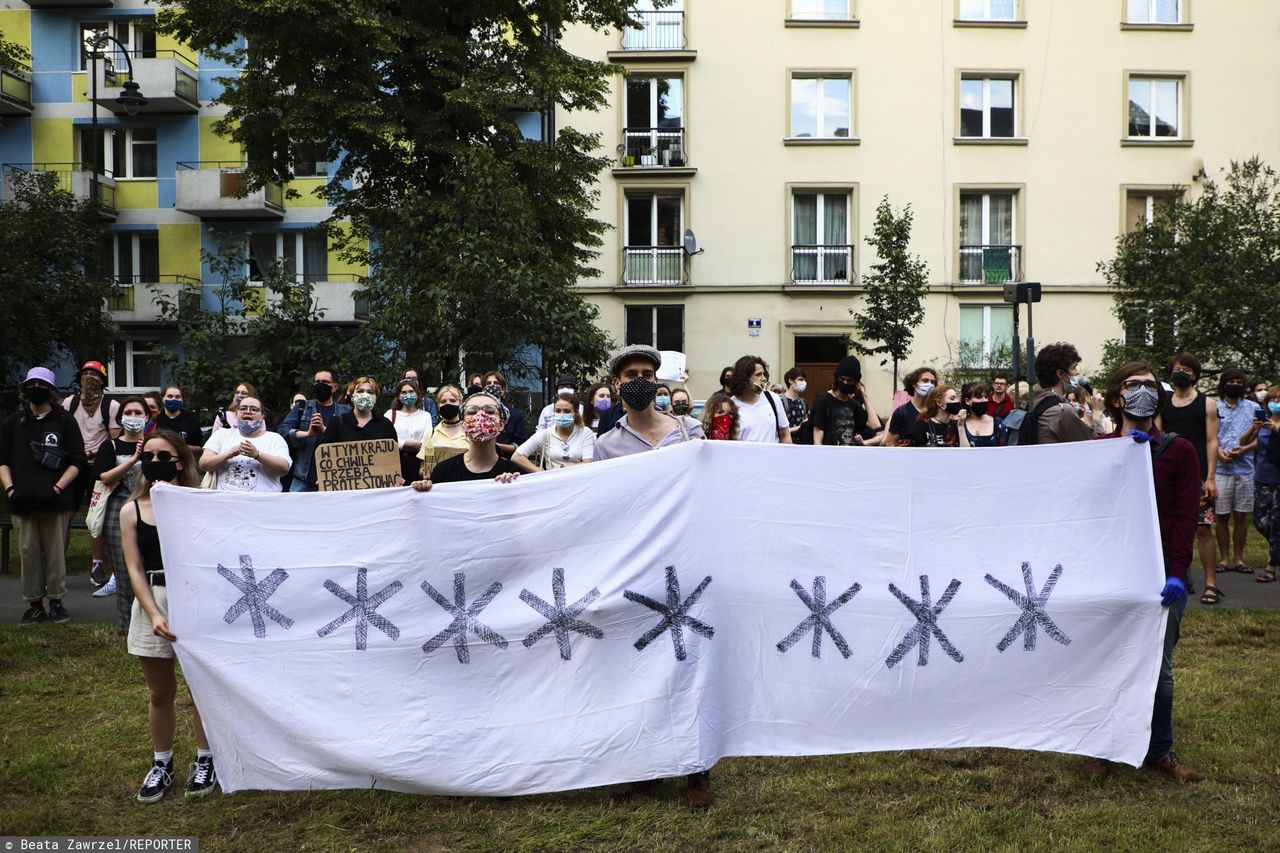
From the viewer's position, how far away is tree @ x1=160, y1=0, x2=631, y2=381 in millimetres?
16547

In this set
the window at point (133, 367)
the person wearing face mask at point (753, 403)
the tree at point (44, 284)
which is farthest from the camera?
the window at point (133, 367)

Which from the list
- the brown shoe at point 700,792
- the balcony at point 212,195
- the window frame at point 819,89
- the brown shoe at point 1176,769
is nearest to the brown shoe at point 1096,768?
the brown shoe at point 1176,769

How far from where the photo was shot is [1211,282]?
21.5 metres

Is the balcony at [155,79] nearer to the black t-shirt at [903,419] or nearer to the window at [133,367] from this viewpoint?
the window at [133,367]

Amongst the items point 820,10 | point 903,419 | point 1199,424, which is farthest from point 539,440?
point 820,10

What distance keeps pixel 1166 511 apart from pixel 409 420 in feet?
22.6

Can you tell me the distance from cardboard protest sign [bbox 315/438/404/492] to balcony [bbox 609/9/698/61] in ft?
84.8

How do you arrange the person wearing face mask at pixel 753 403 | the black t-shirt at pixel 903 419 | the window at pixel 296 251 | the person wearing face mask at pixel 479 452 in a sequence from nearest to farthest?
the person wearing face mask at pixel 479 452, the person wearing face mask at pixel 753 403, the black t-shirt at pixel 903 419, the window at pixel 296 251

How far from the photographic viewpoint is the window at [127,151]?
118 feet

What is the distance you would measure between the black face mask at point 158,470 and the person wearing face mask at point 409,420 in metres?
4.64

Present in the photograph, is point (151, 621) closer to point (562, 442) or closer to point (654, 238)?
point (562, 442)

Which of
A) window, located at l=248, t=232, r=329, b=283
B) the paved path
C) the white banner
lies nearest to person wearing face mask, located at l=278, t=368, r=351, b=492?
the paved path

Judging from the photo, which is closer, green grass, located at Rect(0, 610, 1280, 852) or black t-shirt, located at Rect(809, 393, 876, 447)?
green grass, located at Rect(0, 610, 1280, 852)

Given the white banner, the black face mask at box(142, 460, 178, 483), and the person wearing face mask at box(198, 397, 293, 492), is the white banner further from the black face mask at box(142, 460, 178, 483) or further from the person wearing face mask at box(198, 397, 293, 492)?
the person wearing face mask at box(198, 397, 293, 492)
